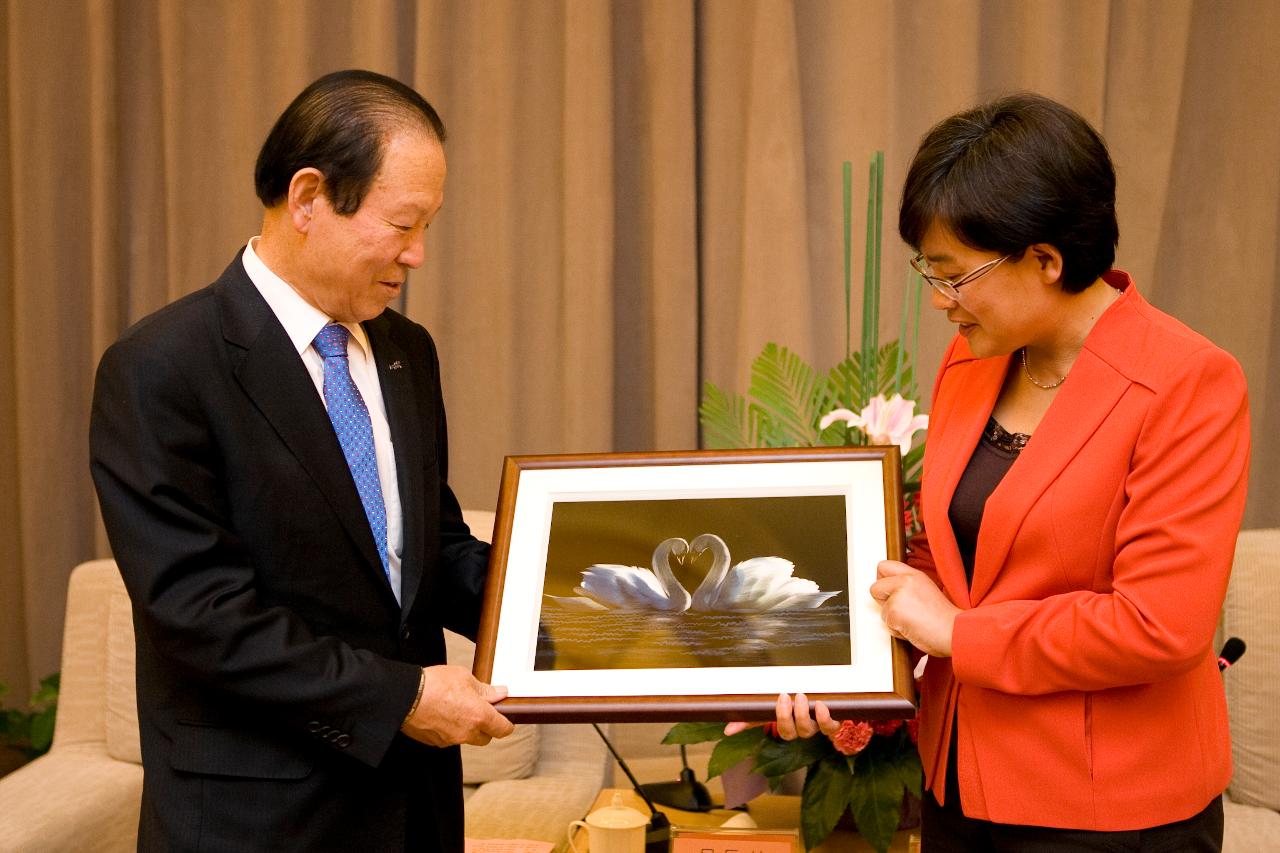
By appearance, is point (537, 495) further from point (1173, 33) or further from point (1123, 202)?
point (1173, 33)

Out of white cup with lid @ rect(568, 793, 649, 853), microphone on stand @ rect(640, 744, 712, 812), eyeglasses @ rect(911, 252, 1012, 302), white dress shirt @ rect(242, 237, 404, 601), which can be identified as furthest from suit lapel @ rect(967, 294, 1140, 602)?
microphone on stand @ rect(640, 744, 712, 812)

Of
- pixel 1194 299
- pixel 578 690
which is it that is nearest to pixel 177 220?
pixel 578 690

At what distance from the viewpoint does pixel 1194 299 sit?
365 cm

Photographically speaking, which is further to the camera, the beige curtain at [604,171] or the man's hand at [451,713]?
the beige curtain at [604,171]

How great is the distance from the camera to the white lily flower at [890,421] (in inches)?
88.5

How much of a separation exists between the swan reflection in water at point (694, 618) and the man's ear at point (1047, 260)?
55 cm

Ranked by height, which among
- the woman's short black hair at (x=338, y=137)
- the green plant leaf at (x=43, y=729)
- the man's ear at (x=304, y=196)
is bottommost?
the green plant leaf at (x=43, y=729)

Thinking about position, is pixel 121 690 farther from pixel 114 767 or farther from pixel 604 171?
pixel 604 171

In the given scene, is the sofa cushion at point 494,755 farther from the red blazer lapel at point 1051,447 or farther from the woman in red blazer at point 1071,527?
the red blazer lapel at point 1051,447

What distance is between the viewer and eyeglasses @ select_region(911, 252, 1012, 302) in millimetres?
1613

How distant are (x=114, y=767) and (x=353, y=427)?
5.22 ft

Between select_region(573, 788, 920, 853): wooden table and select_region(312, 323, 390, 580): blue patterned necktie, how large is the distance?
3.29 ft

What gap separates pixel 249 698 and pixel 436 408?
24.0 inches

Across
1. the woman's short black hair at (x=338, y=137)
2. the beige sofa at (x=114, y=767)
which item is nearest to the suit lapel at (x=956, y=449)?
the woman's short black hair at (x=338, y=137)
